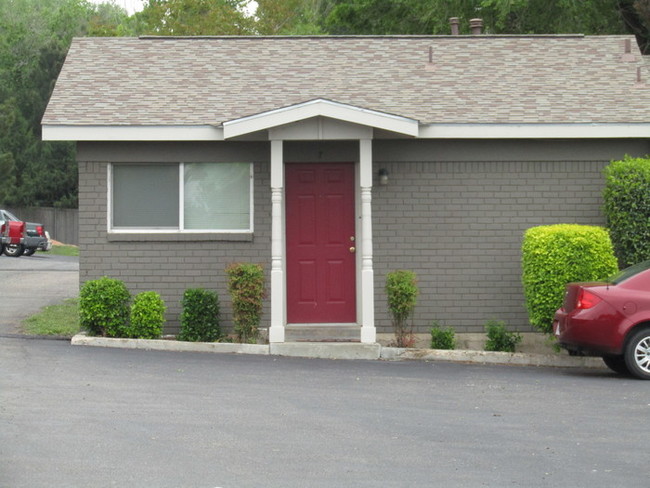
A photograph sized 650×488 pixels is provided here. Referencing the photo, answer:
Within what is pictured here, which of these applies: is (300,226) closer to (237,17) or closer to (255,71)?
(255,71)

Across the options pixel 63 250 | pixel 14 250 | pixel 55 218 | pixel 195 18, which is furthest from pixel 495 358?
pixel 55 218

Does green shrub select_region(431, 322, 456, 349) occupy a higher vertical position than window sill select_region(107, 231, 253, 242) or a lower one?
lower

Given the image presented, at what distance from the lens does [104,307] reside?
15.1 metres

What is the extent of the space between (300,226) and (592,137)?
437 centimetres

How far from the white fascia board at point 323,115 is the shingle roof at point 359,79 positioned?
28.5 inches

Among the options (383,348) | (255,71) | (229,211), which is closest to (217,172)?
(229,211)

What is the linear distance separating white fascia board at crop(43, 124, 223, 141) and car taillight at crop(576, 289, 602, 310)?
5500mm

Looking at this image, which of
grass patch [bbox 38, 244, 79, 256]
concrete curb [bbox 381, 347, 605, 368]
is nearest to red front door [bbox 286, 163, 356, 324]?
concrete curb [bbox 381, 347, 605, 368]

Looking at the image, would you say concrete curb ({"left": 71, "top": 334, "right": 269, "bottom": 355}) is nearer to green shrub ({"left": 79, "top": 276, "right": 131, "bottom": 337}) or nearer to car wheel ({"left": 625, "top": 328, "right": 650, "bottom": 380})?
green shrub ({"left": 79, "top": 276, "right": 131, "bottom": 337})

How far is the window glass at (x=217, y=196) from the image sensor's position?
16.1 metres

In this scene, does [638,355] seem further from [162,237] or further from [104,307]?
[104,307]

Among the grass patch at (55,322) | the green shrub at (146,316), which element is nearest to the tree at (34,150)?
the grass patch at (55,322)

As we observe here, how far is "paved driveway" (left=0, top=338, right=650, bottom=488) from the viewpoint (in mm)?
7746

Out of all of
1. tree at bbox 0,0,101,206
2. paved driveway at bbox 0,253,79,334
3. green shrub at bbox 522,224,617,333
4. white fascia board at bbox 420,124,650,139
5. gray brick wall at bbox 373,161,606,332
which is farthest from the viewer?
tree at bbox 0,0,101,206
